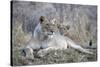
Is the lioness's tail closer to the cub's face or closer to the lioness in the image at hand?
the lioness

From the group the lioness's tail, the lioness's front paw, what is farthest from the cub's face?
the lioness's front paw

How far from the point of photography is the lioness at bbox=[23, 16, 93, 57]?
2740 millimetres

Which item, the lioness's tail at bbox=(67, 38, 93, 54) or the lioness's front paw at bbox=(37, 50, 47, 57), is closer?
the lioness's front paw at bbox=(37, 50, 47, 57)

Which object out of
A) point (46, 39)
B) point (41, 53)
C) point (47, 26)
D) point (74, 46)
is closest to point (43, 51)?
point (41, 53)

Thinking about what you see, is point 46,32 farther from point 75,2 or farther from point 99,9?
point 99,9

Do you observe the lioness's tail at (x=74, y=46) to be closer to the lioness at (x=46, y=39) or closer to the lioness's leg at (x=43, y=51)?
the lioness at (x=46, y=39)

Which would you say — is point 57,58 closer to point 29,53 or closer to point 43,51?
point 43,51

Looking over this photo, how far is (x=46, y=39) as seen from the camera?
2.79 m

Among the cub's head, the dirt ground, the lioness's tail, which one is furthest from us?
the lioness's tail

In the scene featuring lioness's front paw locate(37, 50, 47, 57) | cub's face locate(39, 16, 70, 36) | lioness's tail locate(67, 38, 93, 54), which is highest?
cub's face locate(39, 16, 70, 36)

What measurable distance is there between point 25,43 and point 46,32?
1.01 ft

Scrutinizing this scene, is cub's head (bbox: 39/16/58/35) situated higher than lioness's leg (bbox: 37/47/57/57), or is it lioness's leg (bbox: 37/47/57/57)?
cub's head (bbox: 39/16/58/35)

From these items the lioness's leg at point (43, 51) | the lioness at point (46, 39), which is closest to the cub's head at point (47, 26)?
the lioness at point (46, 39)

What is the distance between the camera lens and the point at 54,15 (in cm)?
283
